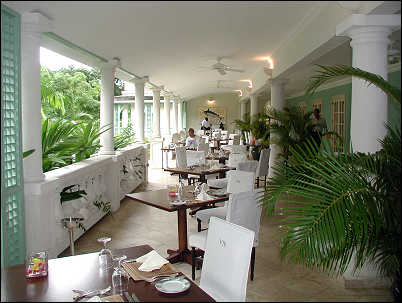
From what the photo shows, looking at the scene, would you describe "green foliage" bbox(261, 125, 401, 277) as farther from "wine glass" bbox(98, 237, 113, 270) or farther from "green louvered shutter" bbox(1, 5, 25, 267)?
"green louvered shutter" bbox(1, 5, 25, 267)

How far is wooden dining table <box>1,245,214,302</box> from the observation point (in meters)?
1.37

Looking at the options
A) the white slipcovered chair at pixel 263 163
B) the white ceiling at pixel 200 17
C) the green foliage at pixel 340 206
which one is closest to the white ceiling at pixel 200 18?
the white ceiling at pixel 200 17

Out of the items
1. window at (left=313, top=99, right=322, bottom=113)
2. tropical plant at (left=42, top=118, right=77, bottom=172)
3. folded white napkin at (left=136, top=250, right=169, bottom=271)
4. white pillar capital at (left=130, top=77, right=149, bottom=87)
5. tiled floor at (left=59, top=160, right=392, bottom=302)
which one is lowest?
tiled floor at (left=59, top=160, right=392, bottom=302)

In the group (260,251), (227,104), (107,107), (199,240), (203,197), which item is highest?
(227,104)

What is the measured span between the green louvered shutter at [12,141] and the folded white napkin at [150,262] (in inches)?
41.8

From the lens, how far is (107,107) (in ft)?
15.9

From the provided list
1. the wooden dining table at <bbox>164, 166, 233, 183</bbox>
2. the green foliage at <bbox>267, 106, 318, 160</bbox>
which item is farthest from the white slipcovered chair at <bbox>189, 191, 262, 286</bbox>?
the wooden dining table at <bbox>164, 166, 233, 183</bbox>

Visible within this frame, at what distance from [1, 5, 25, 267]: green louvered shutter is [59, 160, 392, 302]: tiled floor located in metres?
0.89

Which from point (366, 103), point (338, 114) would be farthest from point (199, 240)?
point (338, 114)

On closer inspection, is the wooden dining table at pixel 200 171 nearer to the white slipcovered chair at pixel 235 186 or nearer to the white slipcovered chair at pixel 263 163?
the white slipcovered chair at pixel 263 163

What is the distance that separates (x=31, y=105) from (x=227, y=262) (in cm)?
185

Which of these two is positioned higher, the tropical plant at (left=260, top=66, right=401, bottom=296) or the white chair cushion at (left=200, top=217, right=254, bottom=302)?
the tropical plant at (left=260, top=66, right=401, bottom=296)

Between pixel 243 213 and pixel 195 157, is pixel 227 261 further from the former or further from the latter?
pixel 195 157

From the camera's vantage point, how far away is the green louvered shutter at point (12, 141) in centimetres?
231
